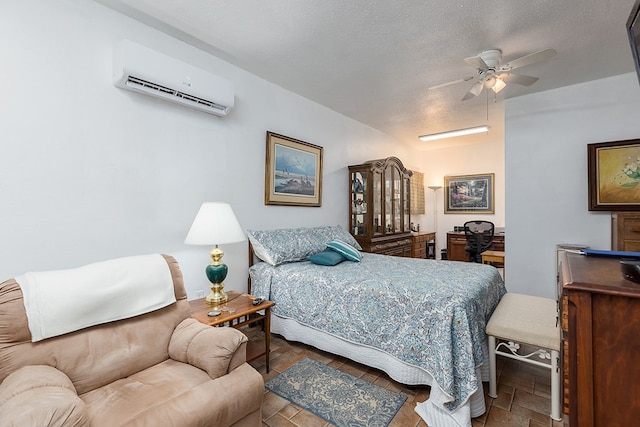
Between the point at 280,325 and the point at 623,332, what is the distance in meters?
2.36

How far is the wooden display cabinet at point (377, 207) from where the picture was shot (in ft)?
13.7

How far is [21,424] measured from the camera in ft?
2.93

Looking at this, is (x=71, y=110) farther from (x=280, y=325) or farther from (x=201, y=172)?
(x=280, y=325)

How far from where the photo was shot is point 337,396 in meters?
Answer: 1.91

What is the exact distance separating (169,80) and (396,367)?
266 centimetres

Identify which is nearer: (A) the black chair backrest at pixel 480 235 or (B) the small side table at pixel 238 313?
(B) the small side table at pixel 238 313

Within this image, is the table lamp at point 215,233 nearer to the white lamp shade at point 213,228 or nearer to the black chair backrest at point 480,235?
the white lamp shade at point 213,228

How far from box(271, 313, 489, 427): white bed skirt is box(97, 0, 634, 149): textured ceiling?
2333 millimetres

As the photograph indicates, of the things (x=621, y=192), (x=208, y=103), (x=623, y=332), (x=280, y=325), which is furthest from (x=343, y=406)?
(x=621, y=192)

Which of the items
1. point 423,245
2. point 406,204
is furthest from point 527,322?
point 423,245

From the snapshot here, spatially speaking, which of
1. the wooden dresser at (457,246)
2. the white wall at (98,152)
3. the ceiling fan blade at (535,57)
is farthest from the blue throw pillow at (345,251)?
the wooden dresser at (457,246)

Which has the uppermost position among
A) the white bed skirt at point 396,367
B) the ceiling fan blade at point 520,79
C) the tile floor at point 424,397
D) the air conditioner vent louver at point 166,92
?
the ceiling fan blade at point 520,79

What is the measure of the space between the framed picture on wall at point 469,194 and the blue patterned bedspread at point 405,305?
3.63 meters

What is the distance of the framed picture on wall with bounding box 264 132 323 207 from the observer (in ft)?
10.4
